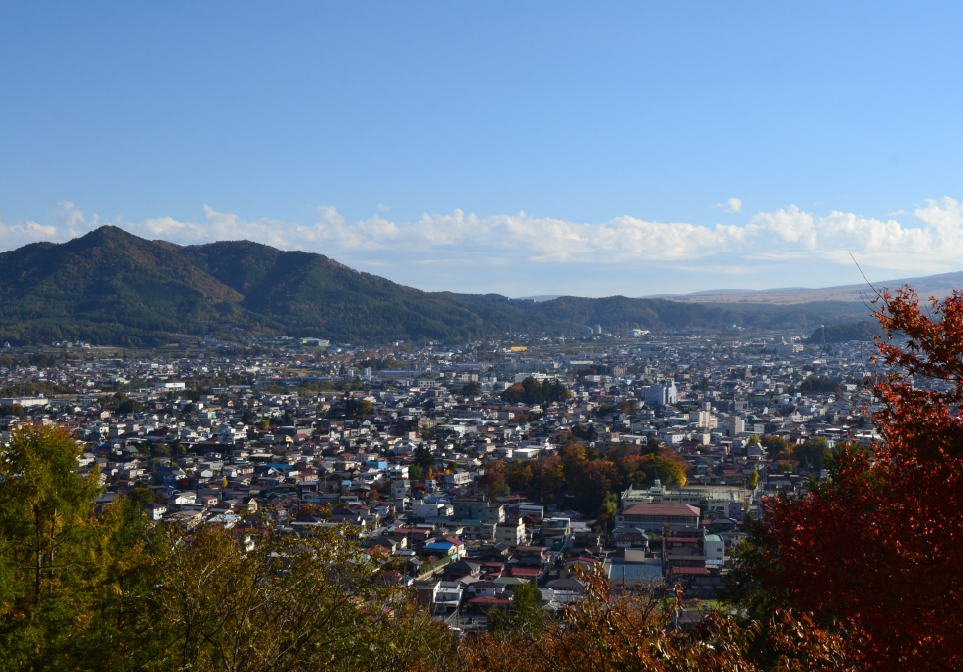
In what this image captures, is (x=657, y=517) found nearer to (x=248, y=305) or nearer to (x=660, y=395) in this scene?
(x=660, y=395)

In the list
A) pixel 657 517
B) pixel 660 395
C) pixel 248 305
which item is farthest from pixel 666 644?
pixel 248 305

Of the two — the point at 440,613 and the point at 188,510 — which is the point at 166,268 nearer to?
the point at 188,510

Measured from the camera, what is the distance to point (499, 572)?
12.0 meters

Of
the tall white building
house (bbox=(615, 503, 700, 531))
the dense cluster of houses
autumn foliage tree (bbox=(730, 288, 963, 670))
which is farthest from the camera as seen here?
the tall white building

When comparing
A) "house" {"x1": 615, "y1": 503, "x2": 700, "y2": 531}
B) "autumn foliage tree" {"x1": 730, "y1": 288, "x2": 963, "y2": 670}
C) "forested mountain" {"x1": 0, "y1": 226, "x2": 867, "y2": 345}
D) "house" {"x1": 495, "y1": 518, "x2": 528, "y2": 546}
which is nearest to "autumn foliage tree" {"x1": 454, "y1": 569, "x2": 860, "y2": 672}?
"autumn foliage tree" {"x1": 730, "y1": 288, "x2": 963, "y2": 670}

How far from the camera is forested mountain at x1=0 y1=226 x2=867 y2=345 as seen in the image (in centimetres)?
6582

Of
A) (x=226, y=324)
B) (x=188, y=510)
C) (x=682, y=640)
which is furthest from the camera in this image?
(x=226, y=324)

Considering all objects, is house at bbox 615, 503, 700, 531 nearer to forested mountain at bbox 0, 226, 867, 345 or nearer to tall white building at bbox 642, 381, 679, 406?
tall white building at bbox 642, 381, 679, 406

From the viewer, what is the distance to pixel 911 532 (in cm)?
231

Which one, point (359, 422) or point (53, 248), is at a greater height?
point (53, 248)

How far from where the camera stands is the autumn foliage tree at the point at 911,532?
2.15 meters

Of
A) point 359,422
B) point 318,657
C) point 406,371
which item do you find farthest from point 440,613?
point 406,371

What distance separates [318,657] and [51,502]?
2271 millimetres

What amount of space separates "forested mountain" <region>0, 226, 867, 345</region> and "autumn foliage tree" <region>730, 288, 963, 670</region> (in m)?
63.3
